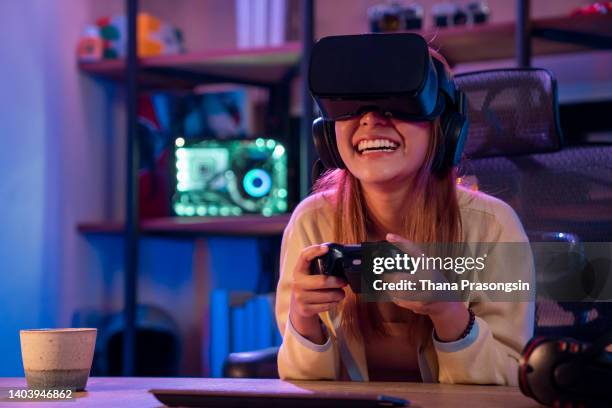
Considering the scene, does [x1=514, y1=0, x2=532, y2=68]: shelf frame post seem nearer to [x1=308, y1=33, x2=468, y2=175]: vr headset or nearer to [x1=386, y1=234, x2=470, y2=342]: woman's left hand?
[x1=308, y1=33, x2=468, y2=175]: vr headset

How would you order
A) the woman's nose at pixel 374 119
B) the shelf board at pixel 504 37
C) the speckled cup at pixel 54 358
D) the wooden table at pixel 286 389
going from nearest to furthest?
the wooden table at pixel 286 389
the speckled cup at pixel 54 358
the woman's nose at pixel 374 119
the shelf board at pixel 504 37

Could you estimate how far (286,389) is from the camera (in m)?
0.89

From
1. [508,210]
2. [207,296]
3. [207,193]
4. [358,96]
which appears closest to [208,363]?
[207,296]

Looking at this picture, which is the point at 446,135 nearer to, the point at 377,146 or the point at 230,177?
the point at 377,146

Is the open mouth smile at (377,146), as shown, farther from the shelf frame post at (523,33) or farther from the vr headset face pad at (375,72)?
the shelf frame post at (523,33)

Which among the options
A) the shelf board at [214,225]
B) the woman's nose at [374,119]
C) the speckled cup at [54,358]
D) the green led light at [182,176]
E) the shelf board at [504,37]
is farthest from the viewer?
the green led light at [182,176]

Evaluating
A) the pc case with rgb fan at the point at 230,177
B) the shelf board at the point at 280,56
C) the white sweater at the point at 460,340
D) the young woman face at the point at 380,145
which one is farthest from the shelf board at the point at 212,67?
the young woman face at the point at 380,145

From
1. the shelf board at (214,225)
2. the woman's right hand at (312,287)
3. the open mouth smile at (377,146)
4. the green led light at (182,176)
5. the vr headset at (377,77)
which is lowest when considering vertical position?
the shelf board at (214,225)

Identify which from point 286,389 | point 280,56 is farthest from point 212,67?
point 286,389

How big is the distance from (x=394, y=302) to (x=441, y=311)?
0.08 metres

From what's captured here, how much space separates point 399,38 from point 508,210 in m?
0.35

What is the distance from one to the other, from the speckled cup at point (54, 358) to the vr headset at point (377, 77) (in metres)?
0.37

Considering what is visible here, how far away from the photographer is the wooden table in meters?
0.80

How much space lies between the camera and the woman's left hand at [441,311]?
87 cm
